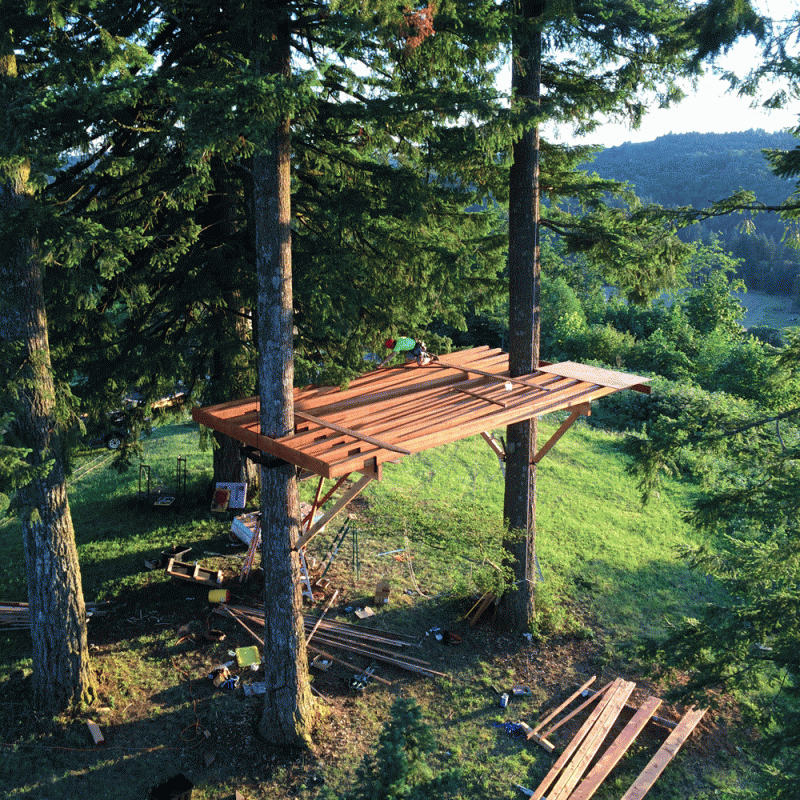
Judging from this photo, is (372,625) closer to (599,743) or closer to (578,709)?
(578,709)

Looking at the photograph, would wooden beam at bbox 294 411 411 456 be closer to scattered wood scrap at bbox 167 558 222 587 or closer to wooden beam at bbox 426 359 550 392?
wooden beam at bbox 426 359 550 392

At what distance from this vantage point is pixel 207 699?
9109mm

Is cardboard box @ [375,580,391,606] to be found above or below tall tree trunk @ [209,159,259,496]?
below

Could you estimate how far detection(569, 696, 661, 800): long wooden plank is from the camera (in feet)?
26.5

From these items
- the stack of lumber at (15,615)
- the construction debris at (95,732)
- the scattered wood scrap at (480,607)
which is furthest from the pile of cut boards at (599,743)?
the stack of lumber at (15,615)

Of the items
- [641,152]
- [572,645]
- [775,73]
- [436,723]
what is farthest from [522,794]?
[641,152]

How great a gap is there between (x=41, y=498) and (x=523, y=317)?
302 inches

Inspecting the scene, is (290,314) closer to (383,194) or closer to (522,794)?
(383,194)

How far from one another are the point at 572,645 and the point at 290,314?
7.47 metres

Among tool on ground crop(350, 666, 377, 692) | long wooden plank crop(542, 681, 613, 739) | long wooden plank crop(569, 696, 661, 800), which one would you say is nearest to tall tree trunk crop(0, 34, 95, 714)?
tool on ground crop(350, 666, 377, 692)

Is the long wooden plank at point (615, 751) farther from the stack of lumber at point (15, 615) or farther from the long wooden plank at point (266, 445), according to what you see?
the stack of lumber at point (15, 615)

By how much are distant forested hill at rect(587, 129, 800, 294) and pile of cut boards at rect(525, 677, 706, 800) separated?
6292cm

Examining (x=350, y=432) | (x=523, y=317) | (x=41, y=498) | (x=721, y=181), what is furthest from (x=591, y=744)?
(x=721, y=181)

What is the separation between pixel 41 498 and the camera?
8.30m
